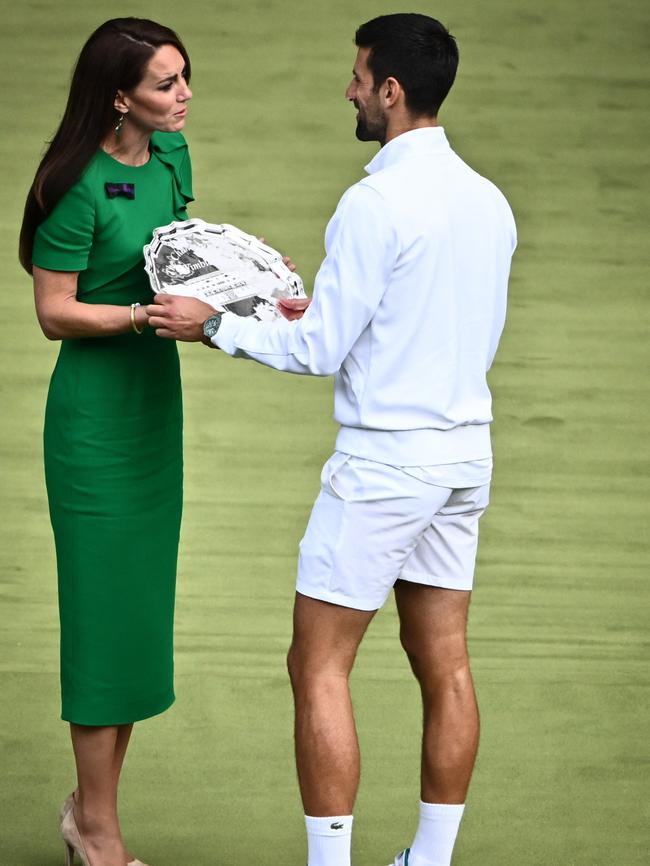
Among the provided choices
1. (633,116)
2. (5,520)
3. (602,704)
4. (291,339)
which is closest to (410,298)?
(291,339)

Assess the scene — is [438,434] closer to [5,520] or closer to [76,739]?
[76,739]

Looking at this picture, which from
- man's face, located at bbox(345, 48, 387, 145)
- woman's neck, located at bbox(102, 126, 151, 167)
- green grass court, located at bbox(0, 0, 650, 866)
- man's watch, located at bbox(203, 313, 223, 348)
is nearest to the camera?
man's face, located at bbox(345, 48, 387, 145)

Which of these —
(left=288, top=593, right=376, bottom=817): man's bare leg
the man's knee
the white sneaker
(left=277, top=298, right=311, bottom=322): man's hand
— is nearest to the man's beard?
(left=277, top=298, right=311, bottom=322): man's hand

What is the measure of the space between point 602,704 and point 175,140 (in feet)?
5.56

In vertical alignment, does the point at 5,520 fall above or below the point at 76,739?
below

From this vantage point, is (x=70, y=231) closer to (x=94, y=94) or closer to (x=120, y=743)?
(x=94, y=94)

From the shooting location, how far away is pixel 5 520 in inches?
184

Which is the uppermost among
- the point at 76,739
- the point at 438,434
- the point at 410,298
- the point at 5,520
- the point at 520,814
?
the point at 410,298

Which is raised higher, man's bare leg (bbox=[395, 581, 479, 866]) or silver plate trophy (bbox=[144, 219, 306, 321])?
silver plate trophy (bbox=[144, 219, 306, 321])

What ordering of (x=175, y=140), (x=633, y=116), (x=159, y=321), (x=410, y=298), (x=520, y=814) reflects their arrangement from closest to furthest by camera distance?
(x=410, y=298) < (x=159, y=321) < (x=175, y=140) < (x=520, y=814) < (x=633, y=116)

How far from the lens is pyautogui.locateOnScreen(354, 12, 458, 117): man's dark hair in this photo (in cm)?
256

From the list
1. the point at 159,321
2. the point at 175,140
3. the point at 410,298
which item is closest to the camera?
the point at 410,298

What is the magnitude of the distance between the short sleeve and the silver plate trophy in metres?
0.11

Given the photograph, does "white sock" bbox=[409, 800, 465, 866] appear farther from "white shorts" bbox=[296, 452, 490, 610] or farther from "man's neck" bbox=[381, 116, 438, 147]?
"man's neck" bbox=[381, 116, 438, 147]
